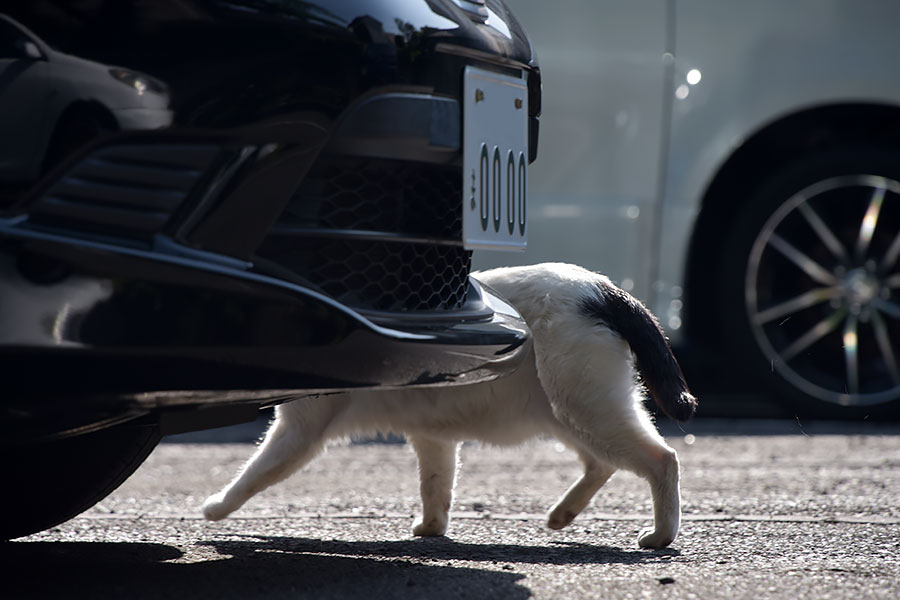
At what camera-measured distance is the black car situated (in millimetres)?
1638

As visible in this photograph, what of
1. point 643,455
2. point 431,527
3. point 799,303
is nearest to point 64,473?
point 431,527

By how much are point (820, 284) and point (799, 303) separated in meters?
0.12

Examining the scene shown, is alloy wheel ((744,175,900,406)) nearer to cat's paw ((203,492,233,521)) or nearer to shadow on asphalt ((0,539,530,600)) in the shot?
cat's paw ((203,492,233,521))

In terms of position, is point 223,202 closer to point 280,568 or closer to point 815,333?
point 280,568

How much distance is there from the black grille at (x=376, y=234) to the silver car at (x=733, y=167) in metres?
2.37

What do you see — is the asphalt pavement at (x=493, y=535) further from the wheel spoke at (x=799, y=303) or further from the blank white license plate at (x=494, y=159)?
the blank white license plate at (x=494, y=159)

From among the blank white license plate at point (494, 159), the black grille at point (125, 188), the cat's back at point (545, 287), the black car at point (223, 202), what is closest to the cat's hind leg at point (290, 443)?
the cat's back at point (545, 287)

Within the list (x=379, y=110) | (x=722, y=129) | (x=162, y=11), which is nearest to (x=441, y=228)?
(x=379, y=110)

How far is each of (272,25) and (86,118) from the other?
0.32 m

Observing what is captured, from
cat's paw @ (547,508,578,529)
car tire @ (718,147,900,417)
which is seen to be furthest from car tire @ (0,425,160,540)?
car tire @ (718,147,900,417)

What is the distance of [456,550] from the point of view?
8.64 ft

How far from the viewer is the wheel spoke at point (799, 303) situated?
4734 mm

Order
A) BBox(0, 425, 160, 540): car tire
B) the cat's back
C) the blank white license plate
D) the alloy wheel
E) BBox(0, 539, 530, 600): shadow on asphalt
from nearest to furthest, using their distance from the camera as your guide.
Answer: BBox(0, 539, 530, 600): shadow on asphalt < the blank white license plate < BBox(0, 425, 160, 540): car tire < the cat's back < the alloy wheel

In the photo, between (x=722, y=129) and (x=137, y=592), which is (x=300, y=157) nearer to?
(x=137, y=592)
